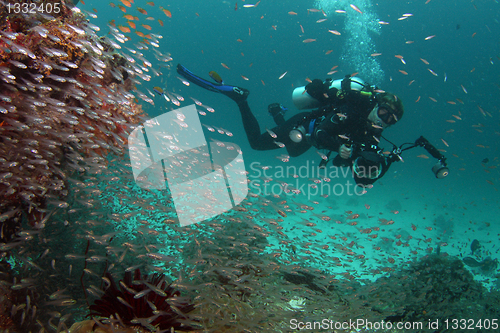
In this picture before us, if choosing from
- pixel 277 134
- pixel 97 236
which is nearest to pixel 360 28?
pixel 277 134

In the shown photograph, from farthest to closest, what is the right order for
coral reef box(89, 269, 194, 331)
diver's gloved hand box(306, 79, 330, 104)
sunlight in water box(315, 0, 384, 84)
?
1. sunlight in water box(315, 0, 384, 84)
2. diver's gloved hand box(306, 79, 330, 104)
3. coral reef box(89, 269, 194, 331)

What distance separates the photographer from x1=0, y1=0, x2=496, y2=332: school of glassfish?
2643mm

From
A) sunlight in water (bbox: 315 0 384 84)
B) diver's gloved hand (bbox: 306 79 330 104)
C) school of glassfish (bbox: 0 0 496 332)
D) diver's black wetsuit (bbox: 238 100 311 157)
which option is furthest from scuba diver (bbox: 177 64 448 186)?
sunlight in water (bbox: 315 0 384 84)

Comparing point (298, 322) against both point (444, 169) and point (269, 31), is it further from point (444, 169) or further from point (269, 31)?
point (269, 31)

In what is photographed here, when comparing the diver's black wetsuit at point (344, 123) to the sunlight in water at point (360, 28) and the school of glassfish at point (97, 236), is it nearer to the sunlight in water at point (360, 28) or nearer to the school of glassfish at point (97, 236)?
the school of glassfish at point (97, 236)

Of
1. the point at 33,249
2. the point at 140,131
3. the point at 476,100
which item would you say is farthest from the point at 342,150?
the point at 476,100

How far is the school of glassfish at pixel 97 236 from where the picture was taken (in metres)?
2.64

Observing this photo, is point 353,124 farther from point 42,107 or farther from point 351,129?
point 42,107

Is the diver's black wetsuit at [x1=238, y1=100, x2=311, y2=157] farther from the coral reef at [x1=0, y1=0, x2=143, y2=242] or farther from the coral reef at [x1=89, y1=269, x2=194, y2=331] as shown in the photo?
the coral reef at [x1=89, y1=269, x2=194, y2=331]

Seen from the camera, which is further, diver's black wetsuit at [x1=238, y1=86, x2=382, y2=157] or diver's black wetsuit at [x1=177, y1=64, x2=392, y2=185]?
diver's black wetsuit at [x1=238, y1=86, x2=382, y2=157]

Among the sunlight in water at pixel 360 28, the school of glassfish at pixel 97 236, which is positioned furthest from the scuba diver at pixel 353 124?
the sunlight in water at pixel 360 28

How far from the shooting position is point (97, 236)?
3.12 meters

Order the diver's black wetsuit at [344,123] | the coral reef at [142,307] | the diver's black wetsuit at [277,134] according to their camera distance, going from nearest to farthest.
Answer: the coral reef at [142,307], the diver's black wetsuit at [344,123], the diver's black wetsuit at [277,134]

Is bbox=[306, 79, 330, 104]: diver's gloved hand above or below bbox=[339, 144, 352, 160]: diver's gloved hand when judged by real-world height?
above
